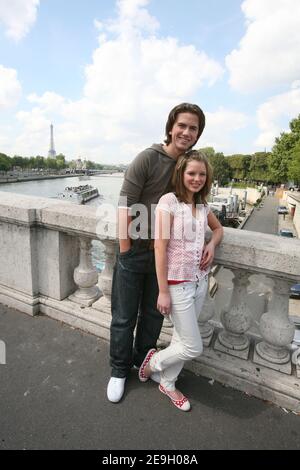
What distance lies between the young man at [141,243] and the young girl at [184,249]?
15 centimetres

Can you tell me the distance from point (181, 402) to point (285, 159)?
48334 millimetres

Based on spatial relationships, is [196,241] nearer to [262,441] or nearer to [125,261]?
[125,261]

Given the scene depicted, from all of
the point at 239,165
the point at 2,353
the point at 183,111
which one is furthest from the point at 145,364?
the point at 239,165

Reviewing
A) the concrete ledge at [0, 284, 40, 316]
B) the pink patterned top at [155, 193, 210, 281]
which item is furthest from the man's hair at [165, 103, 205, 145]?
the concrete ledge at [0, 284, 40, 316]

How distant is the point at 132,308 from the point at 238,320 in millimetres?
927

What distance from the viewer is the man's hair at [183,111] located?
74.7 inches

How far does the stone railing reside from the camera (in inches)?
85.2

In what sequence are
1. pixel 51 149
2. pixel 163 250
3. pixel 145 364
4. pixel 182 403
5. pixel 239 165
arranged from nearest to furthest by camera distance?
1. pixel 163 250
2. pixel 182 403
3. pixel 145 364
4. pixel 239 165
5. pixel 51 149

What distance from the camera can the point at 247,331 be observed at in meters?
2.66

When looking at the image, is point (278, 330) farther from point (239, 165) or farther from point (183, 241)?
point (239, 165)

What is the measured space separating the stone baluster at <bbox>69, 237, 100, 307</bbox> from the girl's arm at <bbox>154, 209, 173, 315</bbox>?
48.3 inches

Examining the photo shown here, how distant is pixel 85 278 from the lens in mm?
3014

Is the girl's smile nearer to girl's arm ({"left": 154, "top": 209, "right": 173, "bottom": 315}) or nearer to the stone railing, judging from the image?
girl's arm ({"left": 154, "top": 209, "right": 173, "bottom": 315})

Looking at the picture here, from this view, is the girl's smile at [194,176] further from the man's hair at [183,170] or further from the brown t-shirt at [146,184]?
the brown t-shirt at [146,184]
